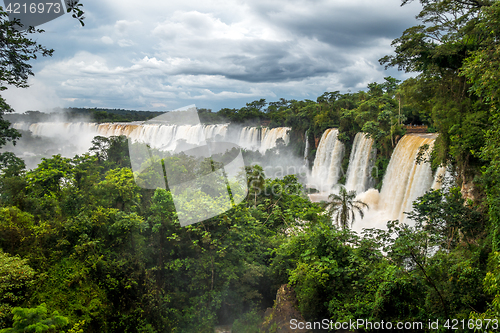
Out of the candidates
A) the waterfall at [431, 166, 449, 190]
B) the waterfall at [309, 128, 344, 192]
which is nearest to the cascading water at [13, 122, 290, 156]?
the waterfall at [309, 128, 344, 192]

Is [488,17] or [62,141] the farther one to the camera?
[62,141]

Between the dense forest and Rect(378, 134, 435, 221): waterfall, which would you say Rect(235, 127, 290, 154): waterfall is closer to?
Rect(378, 134, 435, 221): waterfall

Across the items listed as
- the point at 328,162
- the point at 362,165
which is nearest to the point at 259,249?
the point at 362,165

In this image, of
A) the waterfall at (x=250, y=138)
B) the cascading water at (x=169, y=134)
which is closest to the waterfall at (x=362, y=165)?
the cascading water at (x=169, y=134)

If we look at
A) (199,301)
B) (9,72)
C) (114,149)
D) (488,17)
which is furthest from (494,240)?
(114,149)

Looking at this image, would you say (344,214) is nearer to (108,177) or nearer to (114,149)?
(108,177)

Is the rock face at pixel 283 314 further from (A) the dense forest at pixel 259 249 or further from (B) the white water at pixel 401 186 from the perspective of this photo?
(B) the white water at pixel 401 186
